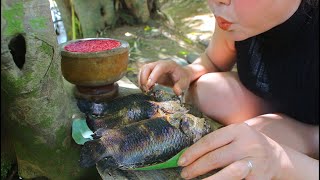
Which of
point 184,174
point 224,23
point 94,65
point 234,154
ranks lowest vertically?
point 184,174

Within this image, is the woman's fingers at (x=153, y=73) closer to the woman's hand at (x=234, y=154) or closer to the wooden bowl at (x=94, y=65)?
the wooden bowl at (x=94, y=65)

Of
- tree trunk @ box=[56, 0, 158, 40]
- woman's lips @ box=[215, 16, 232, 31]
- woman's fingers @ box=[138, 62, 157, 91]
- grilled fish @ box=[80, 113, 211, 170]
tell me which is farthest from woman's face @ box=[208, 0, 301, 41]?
tree trunk @ box=[56, 0, 158, 40]

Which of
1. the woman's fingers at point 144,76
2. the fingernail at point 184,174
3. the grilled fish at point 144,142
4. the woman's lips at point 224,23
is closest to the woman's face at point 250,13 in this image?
the woman's lips at point 224,23

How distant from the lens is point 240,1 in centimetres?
173

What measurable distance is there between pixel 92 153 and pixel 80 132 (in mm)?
322

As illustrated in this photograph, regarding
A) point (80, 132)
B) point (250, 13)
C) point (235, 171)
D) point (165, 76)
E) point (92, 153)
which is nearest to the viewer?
point (235, 171)

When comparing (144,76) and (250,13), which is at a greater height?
(250,13)

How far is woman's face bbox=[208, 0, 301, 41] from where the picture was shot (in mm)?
1743

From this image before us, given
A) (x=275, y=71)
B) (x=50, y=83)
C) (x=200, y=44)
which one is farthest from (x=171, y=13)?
(x=50, y=83)

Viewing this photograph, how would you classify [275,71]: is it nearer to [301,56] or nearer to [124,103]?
[301,56]

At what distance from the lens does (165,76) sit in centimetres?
239

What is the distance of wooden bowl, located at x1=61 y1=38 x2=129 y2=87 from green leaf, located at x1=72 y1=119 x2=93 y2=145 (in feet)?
0.76

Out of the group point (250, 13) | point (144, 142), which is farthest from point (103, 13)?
point (144, 142)

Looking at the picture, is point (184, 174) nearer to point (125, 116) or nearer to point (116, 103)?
point (125, 116)
